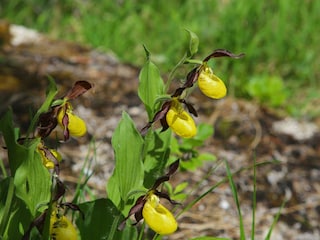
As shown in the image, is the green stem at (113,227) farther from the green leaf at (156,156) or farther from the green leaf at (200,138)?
the green leaf at (200,138)

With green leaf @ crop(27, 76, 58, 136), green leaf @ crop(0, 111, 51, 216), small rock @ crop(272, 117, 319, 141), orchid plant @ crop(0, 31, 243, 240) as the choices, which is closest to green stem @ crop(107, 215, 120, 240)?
orchid plant @ crop(0, 31, 243, 240)

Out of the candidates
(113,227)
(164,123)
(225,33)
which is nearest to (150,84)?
(164,123)

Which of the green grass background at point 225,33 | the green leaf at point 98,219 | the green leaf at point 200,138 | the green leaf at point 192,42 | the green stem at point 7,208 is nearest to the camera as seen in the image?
the green stem at point 7,208

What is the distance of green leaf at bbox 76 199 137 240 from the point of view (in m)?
1.33

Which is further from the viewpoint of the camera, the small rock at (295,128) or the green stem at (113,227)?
the small rock at (295,128)

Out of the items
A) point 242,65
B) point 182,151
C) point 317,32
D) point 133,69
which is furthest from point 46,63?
point 317,32

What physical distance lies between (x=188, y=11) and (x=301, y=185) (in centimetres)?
167

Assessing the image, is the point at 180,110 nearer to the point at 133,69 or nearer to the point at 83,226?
the point at 83,226

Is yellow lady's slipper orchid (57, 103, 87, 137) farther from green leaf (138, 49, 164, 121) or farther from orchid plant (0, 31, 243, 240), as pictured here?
green leaf (138, 49, 164, 121)

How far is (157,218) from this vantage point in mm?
1160

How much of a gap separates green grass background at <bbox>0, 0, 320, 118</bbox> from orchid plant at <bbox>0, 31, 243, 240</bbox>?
183 centimetres

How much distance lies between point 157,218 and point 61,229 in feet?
0.57

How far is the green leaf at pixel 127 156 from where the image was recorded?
1.28 metres

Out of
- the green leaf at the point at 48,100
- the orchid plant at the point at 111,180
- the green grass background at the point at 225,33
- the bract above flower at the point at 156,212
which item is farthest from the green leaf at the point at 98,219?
the green grass background at the point at 225,33
